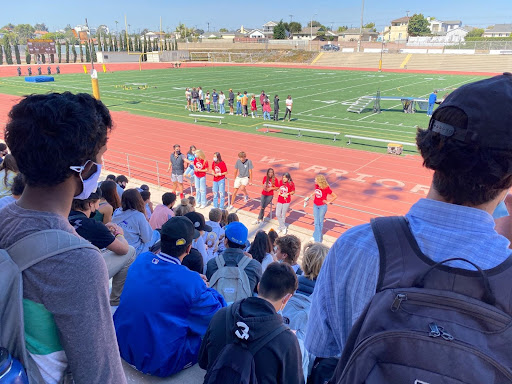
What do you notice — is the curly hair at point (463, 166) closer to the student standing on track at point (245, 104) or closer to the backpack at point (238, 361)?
the backpack at point (238, 361)

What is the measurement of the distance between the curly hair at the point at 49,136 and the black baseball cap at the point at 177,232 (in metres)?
1.73

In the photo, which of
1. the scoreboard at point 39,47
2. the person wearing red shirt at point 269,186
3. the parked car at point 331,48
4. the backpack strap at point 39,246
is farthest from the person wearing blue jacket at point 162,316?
the parked car at point 331,48

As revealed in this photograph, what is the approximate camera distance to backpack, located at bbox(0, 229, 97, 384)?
139 centimetres

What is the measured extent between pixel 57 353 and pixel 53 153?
794 mm

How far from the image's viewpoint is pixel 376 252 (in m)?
1.35

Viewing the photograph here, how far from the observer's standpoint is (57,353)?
5.09 ft

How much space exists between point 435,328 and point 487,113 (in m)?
0.72

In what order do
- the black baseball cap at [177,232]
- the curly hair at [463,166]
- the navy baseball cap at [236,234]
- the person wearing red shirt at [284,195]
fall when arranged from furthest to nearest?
the person wearing red shirt at [284,195] < the navy baseball cap at [236,234] < the black baseball cap at [177,232] < the curly hair at [463,166]

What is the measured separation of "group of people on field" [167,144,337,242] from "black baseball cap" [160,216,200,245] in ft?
20.1

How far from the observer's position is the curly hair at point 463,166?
134 cm

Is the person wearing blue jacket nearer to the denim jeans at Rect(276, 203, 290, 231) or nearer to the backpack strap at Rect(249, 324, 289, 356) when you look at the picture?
the backpack strap at Rect(249, 324, 289, 356)

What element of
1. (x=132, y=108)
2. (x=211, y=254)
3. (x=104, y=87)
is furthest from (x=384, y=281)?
(x=104, y=87)

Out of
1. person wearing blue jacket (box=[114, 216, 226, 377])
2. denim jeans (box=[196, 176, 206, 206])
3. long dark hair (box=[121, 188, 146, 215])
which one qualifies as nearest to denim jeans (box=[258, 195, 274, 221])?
denim jeans (box=[196, 176, 206, 206])

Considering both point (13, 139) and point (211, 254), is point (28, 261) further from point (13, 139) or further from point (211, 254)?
point (211, 254)
